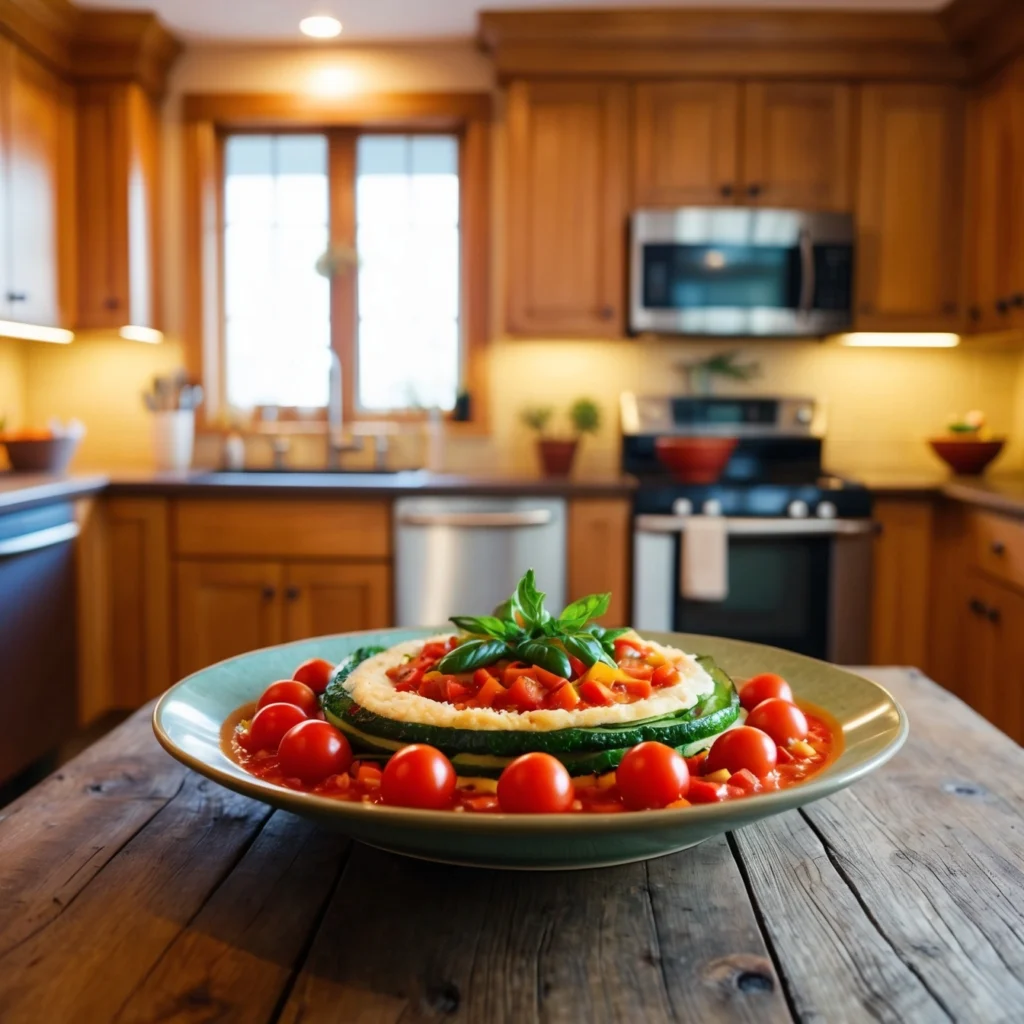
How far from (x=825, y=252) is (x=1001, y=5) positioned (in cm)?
89

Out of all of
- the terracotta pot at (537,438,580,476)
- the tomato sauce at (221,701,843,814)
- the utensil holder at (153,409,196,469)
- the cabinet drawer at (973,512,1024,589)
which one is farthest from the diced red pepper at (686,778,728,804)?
the utensil holder at (153,409,196,469)

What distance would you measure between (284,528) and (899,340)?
2.35m

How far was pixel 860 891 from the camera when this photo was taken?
2.88 feet

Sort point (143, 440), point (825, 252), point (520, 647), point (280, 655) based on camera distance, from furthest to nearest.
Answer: point (143, 440), point (825, 252), point (280, 655), point (520, 647)

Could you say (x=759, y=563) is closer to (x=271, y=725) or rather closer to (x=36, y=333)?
(x=36, y=333)

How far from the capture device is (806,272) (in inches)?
148

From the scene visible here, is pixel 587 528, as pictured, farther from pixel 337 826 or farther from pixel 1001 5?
pixel 337 826

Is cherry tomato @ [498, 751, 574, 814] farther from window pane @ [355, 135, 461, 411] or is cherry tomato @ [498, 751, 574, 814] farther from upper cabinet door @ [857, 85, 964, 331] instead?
window pane @ [355, 135, 461, 411]

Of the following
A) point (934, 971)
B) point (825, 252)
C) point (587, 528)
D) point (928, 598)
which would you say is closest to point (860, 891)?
point (934, 971)

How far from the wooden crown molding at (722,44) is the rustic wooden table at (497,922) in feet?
10.6

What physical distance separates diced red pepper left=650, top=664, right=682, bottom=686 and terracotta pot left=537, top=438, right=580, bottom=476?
9.27 feet

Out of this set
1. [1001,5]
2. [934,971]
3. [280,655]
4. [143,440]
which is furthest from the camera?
[143,440]

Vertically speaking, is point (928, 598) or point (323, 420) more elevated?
point (323, 420)

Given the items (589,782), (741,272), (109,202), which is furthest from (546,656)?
(109,202)
